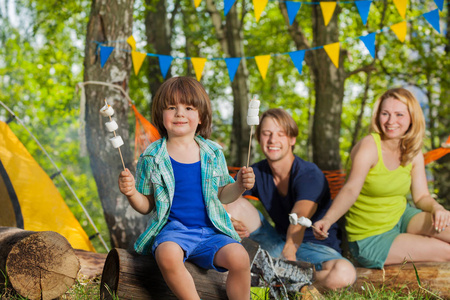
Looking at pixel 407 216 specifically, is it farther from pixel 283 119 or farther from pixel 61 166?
pixel 61 166

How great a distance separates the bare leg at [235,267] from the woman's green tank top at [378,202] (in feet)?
3.89

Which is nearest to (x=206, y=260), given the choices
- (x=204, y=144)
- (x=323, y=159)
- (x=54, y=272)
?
(x=204, y=144)

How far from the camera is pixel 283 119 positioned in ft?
9.27

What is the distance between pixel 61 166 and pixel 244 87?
531 centimetres

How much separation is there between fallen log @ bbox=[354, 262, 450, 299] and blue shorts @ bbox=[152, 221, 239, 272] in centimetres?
98

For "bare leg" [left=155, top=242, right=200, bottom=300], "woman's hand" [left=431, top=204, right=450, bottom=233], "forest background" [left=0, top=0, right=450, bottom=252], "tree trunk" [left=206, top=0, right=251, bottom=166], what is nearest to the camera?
"bare leg" [left=155, top=242, right=200, bottom=300]

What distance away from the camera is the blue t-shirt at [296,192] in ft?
9.04

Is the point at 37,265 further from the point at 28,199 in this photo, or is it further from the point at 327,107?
the point at 327,107

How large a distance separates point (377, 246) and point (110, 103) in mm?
2165

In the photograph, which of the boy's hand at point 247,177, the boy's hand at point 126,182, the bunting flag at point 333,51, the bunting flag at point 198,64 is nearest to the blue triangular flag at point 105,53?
the bunting flag at point 198,64

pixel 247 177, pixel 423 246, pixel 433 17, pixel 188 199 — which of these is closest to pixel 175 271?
pixel 188 199

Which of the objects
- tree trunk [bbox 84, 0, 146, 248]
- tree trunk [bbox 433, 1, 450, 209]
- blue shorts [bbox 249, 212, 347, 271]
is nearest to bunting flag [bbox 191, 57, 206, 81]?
tree trunk [bbox 84, 0, 146, 248]

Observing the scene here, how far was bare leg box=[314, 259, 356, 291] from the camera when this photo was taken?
2.51 meters

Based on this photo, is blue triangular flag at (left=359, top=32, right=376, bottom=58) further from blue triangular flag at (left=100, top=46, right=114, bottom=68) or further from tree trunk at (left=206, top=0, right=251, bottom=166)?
tree trunk at (left=206, top=0, right=251, bottom=166)
